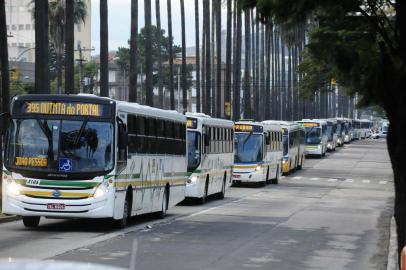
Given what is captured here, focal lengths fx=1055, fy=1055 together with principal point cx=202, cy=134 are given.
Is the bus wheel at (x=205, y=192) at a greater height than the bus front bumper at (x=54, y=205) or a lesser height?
lesser

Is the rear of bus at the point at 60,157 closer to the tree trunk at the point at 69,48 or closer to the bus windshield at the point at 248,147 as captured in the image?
the tree trunk at the point at 69,48

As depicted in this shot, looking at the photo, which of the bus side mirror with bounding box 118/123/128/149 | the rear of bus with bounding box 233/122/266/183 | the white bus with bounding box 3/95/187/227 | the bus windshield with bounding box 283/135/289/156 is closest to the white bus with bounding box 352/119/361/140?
the bus windshield with bounding box 283/135/289/156

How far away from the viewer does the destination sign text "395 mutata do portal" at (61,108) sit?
23.0 meters

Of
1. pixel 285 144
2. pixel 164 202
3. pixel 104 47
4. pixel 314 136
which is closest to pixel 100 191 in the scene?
pixel 164 202

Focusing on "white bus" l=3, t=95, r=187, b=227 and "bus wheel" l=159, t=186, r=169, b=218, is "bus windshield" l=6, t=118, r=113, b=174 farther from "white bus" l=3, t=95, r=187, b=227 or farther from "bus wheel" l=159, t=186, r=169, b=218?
"bus wheel" l=159, t=186, r=169, b=218

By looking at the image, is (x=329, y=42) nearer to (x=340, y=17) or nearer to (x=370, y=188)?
(x=340, y=17)

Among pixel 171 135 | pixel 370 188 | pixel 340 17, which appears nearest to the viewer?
pixel 340 17

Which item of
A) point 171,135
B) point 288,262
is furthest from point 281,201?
point 288,262

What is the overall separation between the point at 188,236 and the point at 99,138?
9.60 ft

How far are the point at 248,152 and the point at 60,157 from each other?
27501 millimetres

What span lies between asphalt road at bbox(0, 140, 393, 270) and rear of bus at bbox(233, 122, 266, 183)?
764cm

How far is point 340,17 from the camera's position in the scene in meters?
16.7

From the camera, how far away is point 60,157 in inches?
894

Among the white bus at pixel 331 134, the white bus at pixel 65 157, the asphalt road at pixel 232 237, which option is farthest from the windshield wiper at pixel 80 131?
the white bus at pixel 331 134
